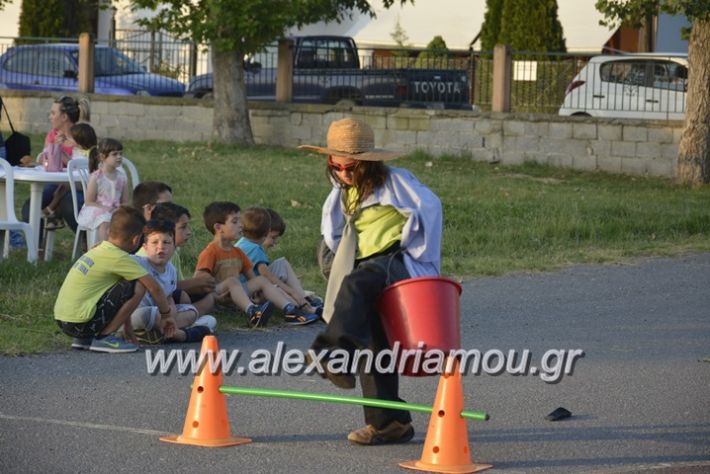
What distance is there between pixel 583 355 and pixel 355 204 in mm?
2706

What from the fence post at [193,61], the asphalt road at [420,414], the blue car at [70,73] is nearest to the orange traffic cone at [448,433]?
the asphalt road at [420,414]

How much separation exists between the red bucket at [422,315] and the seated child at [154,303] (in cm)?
281

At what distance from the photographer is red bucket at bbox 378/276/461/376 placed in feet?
18.3

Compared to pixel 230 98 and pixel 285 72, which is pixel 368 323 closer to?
pixel 230 98

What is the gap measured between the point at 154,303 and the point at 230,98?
15.9m

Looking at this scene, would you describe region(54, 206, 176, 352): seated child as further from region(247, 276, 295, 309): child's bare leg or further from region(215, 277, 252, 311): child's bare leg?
region(247, 276, 295, 309): child's bare leg

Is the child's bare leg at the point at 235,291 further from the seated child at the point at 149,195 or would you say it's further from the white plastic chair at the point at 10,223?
the white plastic chair at the point at 10,223

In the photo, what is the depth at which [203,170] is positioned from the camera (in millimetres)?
19219

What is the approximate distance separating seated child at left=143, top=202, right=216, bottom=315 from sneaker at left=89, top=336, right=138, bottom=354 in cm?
68

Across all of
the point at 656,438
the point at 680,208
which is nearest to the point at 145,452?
the point at 656,438

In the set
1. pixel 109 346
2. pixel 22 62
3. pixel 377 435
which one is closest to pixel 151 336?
pixel 109 346

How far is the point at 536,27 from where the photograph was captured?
110ft

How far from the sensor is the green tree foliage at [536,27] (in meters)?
33.5

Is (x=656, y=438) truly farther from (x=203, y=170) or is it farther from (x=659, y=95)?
(x=659, y=95)
